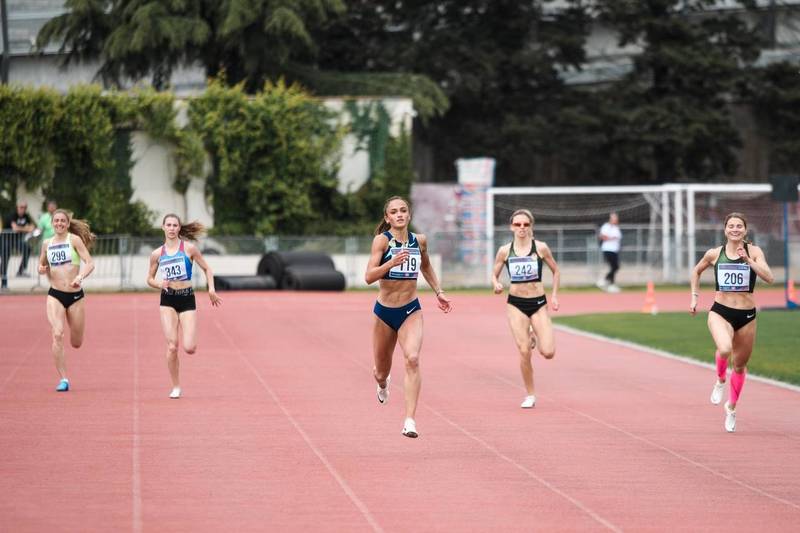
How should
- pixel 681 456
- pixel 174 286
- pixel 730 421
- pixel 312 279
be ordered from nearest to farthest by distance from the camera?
pixel 681 456, pixel 730 421, pixel 174 286, pixel 312 279

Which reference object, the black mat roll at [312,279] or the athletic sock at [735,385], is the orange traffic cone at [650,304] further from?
the athletic sock at [735,385]

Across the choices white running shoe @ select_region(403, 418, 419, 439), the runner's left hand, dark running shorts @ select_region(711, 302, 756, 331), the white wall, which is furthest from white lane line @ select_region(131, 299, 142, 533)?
the white wall

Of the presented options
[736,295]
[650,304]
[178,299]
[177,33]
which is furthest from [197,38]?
[736,295]

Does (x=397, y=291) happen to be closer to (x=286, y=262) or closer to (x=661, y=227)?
(x=286, y=262)

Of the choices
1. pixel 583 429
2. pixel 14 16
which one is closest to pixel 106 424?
pixel 583 429

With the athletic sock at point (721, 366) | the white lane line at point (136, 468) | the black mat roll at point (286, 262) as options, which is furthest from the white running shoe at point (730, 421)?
the black mat roll at point (286, 262)

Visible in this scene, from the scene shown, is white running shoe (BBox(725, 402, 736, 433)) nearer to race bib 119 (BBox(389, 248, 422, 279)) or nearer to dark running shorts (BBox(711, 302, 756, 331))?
dark running shorts (BBox(711, 302, 756, 331))

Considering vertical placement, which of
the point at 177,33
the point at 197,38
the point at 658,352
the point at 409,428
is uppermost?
the point at 177,33

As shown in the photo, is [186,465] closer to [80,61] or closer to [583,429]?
[583,429]

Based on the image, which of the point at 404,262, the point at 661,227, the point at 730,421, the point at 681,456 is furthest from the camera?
the point at 661,227

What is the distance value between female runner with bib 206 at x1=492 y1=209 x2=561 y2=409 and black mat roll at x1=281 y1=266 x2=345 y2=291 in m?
21.6

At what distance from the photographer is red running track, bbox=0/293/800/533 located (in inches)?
367

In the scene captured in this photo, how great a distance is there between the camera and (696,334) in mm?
25203

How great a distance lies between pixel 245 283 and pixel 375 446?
25.1 metres
